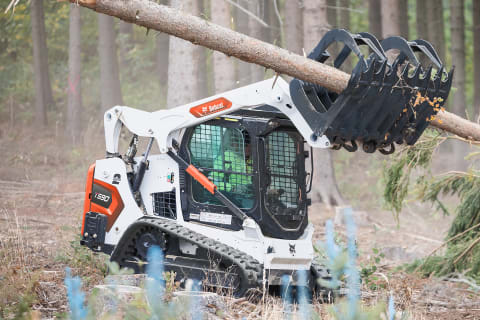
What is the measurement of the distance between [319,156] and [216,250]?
9674mm

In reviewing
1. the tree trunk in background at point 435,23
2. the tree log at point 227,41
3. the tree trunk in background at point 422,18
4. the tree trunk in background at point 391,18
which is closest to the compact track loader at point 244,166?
the tree log at point 227,41

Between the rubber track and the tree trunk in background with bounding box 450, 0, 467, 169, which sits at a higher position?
the tree trunk in background with bounding box 450, 0, 467, 169

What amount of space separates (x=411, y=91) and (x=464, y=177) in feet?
12.7

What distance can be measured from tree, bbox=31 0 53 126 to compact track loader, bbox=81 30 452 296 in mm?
16220

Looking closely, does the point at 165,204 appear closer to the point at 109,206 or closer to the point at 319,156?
the point at 109,206

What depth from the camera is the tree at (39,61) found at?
77.6ft

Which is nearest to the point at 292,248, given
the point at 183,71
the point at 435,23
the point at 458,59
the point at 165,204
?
the point at 165,204

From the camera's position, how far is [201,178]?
765 cm

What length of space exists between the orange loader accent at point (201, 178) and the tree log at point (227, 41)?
169cm

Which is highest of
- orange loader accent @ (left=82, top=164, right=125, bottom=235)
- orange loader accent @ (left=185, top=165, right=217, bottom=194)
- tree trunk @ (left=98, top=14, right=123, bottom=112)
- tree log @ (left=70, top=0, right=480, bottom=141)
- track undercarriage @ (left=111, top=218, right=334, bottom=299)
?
tree trunk @ (left=98, top=14, right=123, bottom=112)

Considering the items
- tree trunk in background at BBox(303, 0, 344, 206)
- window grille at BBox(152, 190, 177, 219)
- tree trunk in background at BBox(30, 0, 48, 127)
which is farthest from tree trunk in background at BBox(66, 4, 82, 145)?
window grille at BBox(152, 190, 177, 219)

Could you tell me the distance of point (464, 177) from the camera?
32.9ft

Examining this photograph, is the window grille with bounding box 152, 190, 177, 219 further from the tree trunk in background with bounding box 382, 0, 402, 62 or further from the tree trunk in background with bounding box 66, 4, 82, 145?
the tree trunk in background with bounding box 66, 4, 82, 145

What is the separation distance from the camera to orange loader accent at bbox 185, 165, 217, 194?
7.57 m
